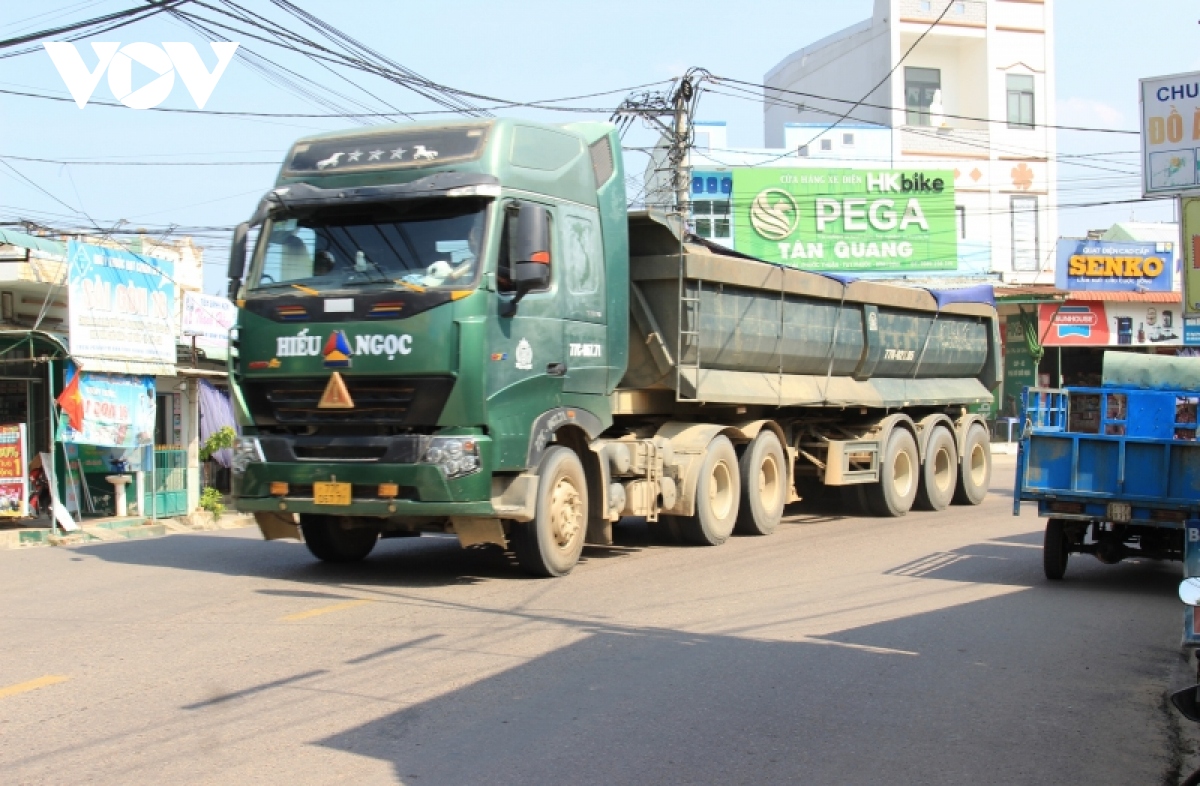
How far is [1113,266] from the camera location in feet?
118

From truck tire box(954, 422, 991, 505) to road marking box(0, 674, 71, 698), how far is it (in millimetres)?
14594

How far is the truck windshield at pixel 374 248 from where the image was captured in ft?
31.1

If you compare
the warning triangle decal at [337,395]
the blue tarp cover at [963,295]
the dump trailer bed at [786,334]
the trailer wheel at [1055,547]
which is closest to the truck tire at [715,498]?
the dump trailer bed at [786,334]

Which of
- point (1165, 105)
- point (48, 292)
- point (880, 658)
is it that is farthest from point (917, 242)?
point (880, 658)

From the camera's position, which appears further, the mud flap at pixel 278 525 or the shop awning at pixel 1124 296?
the shop awning at pixel 1124 296

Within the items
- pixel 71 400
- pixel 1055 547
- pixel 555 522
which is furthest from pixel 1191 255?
pixel 71 400

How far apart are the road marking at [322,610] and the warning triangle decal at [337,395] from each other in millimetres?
1502

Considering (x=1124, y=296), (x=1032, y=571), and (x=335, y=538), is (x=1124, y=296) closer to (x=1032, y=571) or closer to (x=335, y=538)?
(x=1032, y=571)

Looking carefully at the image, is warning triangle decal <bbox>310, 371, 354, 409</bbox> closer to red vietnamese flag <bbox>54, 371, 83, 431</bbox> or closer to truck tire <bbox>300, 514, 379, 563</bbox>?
truck tire <bbox>300, 514, 379, 563</bbox>

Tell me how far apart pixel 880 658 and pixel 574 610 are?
236 cm

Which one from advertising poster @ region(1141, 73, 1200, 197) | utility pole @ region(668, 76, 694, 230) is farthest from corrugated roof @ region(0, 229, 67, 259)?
advertising poster @ region(1141, 73, 1200, 197)

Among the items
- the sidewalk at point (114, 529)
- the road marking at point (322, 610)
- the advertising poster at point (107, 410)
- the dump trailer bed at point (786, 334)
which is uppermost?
the dump trailer bed at point (786, 334)

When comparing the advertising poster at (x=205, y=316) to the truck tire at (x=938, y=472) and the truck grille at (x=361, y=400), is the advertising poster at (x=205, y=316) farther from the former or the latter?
the truck tire at (x=938, y=472)

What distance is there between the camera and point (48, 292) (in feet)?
57.3
